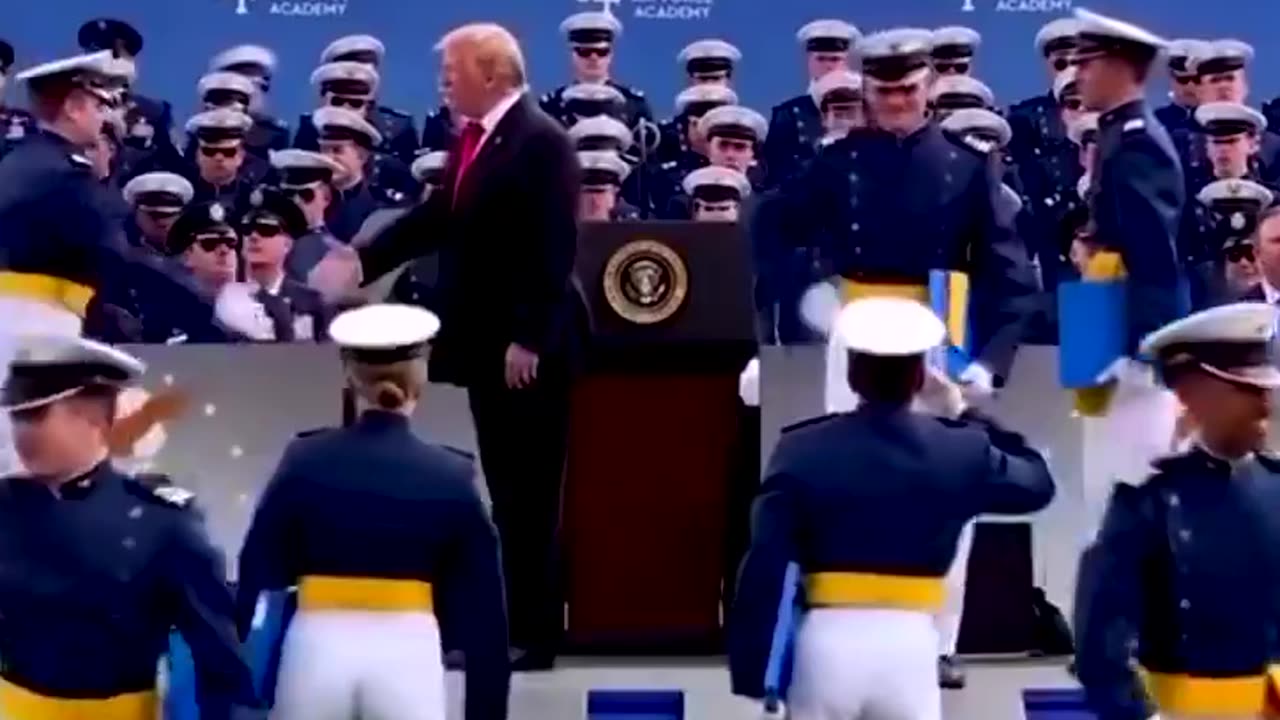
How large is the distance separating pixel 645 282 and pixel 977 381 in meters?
1.10

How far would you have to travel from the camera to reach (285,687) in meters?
4.77

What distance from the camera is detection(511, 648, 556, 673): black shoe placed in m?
6.32

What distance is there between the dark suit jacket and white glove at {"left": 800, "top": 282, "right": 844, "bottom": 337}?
2.01 feet

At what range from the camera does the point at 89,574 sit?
14.4ft

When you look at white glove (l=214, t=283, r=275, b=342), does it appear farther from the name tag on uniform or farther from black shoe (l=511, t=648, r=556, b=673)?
black shoe (l=511, t=648, r=556, b=673)

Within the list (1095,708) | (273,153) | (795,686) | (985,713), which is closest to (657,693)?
(985,713)

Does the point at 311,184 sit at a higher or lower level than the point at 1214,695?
higher

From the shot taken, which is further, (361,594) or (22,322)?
(22,322)

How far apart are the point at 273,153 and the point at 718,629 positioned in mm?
2741

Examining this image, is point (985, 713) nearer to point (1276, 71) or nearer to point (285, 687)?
point (285, 687)

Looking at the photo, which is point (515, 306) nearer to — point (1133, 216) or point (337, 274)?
point (337, 274)

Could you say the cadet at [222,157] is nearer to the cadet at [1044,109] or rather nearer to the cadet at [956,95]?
the cadet at [956,95]

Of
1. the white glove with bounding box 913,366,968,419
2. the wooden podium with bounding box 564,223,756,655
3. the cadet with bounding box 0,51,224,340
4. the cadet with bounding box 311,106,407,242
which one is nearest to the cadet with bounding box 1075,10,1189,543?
the white glove with bounding box 913,366,968,419

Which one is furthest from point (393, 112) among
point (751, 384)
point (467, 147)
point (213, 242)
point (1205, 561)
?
point (1205, 561)
